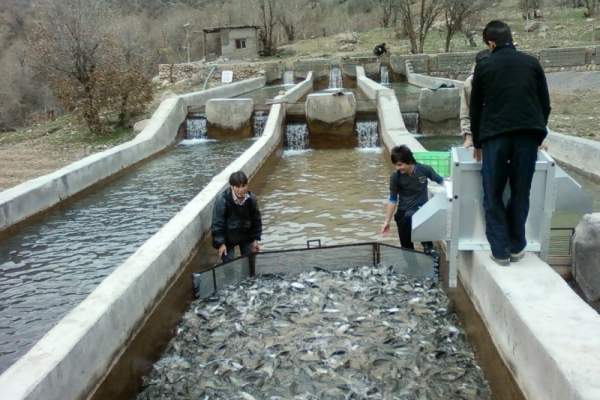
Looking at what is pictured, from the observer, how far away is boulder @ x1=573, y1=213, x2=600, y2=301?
17.6ft

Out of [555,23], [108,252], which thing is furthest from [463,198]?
[555,23]

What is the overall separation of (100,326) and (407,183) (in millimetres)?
3857

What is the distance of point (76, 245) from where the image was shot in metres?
8.07

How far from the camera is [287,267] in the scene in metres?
6.85

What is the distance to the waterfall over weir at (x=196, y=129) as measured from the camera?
61.8 ft

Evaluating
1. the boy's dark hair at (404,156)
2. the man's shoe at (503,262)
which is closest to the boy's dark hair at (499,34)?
the man's shoe at (503,262)

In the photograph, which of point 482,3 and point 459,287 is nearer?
point 459,287

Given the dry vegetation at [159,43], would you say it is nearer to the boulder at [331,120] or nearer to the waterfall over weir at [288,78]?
the boulder at [331,120]

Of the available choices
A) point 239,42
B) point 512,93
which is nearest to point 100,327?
point 512,93

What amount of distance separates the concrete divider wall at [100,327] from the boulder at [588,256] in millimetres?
4315

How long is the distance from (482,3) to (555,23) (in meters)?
7.20

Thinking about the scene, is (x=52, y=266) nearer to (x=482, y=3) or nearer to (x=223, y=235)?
(x=223, y=235)

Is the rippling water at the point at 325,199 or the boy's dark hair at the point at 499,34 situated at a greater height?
the boy's dark hair at the point at 499,34

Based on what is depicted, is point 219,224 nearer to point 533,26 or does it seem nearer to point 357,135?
point 357,135
